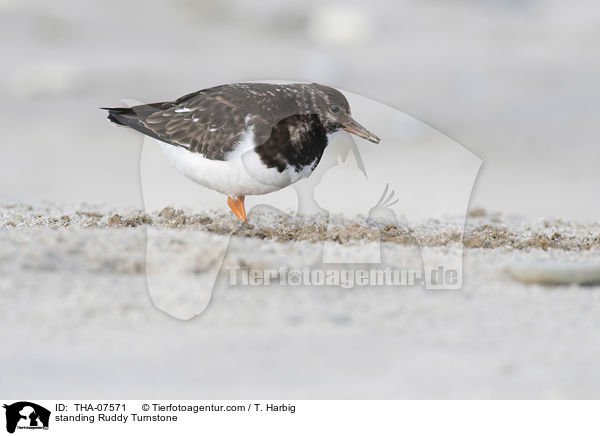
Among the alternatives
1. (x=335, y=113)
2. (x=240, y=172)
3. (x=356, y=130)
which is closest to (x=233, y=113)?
(x=240, y=172)

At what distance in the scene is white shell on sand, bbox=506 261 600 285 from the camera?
145 inches

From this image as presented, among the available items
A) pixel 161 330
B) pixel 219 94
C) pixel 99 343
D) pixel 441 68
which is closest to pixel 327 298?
pixel 161 330

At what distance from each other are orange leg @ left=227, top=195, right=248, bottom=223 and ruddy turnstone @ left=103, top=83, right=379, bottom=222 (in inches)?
3.3

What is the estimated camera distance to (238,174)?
14.3 feet

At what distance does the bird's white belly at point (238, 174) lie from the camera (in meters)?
4.32

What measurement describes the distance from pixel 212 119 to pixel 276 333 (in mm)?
1908

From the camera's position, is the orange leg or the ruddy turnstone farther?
the orange leg

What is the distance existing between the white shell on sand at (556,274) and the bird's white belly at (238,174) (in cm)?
146

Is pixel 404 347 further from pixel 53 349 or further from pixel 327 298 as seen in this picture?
pixel 53 349

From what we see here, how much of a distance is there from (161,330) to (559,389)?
1597 mm
